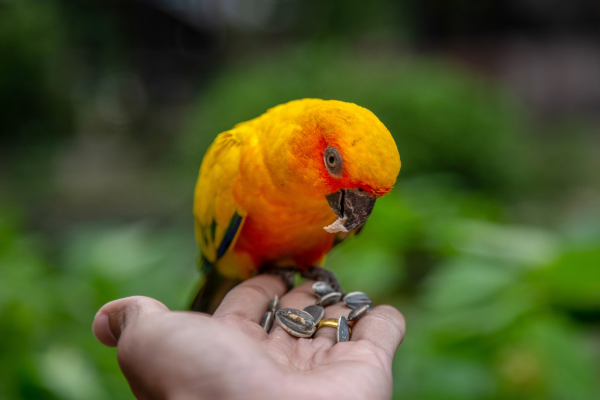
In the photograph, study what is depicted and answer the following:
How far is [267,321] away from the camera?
1.96 meters

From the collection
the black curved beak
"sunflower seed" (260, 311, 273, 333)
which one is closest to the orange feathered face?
the black curved beak

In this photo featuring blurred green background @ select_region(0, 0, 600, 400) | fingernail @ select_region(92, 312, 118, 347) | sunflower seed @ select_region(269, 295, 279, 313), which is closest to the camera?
fingernail @ select_region(92, 312, 118, 347)

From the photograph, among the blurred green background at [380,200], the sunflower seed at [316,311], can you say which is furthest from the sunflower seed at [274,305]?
the blurred green background at [380,200]

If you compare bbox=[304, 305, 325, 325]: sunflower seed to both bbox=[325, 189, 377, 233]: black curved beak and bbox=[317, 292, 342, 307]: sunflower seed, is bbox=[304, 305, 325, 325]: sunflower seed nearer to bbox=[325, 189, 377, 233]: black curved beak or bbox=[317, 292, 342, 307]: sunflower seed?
bbox=[317, 292, 342, 307]: sunflower seed

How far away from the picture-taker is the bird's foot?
2.62 metres

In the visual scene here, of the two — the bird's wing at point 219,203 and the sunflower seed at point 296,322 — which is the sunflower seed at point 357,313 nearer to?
the sunflower seed at point 296,322

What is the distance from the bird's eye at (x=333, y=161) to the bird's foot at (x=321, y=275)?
97 cm

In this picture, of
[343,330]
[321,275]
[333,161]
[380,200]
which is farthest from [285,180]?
[380,200]

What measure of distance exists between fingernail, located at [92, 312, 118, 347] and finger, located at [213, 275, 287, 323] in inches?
16.2

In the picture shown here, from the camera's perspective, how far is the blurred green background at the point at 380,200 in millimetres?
3018

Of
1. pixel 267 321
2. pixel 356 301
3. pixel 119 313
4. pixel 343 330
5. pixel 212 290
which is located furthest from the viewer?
pixel 212 290

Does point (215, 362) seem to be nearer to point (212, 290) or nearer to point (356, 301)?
point (356, 301)

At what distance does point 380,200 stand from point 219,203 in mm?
2087

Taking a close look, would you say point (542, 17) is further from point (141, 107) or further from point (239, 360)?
point (239, 360)
